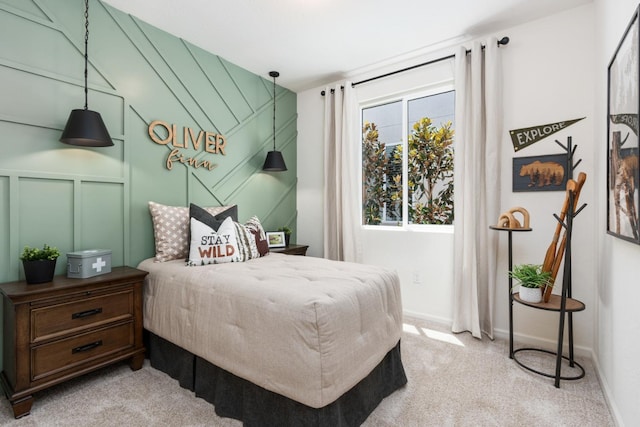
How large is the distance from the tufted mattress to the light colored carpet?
A: 0.30 meters

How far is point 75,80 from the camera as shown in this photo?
7.20ft

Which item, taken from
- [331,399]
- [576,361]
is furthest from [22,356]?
[576,361]

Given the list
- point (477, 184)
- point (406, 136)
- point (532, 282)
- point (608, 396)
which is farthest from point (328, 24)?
point (608, 396)

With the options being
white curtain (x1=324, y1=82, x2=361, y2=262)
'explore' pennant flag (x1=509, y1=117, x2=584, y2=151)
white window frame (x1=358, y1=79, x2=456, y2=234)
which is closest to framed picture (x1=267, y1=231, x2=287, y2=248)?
white curtain (x1=324, y1=82, x2=361, y2=262)

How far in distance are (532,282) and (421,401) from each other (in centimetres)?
115

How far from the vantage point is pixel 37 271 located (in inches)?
72.6

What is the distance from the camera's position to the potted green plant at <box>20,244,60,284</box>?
1833mm

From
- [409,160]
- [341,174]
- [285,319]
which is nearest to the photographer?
[285,319]

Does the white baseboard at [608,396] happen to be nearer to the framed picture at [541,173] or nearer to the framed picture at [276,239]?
the framed picture at [541,173]

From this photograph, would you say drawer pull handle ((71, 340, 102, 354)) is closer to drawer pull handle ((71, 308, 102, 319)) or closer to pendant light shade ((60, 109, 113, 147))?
drawer pull handle ((71, 308, 102, 319))

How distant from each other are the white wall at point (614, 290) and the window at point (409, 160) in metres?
1.15

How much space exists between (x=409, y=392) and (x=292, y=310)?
106 cm

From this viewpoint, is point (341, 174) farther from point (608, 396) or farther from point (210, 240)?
point (608, 396)

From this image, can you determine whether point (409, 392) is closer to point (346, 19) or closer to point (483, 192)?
point (483, 192)
